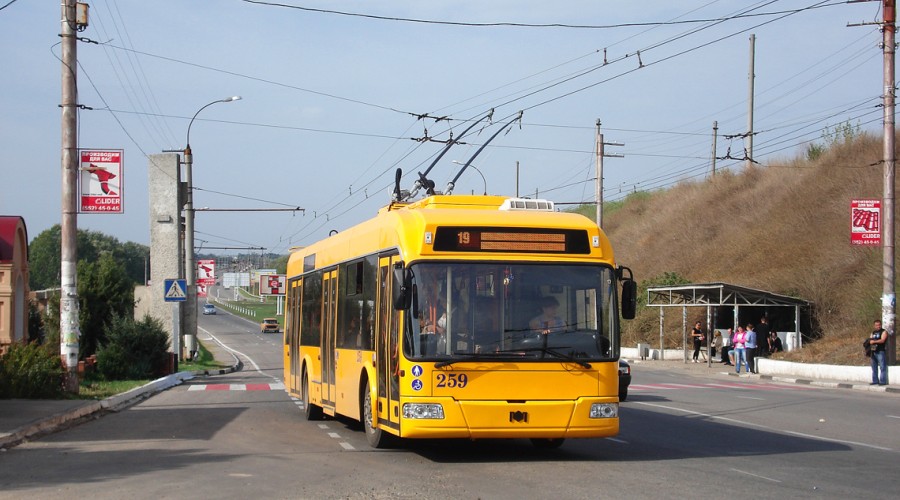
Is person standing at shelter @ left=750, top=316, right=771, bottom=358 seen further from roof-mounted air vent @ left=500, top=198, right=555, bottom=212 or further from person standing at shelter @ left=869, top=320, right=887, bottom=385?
roof-mounted air vent @ left=500, top=198, right=555, bottom=212

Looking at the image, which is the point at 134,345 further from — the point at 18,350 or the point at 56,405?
the point at 56,405

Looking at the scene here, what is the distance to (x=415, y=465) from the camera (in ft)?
38.7

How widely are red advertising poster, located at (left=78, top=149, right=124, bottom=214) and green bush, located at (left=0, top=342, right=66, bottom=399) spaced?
317 centimetres

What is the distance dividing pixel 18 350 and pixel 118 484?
11.9m

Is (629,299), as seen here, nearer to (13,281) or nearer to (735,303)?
(13,281)

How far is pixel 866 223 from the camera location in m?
30.2

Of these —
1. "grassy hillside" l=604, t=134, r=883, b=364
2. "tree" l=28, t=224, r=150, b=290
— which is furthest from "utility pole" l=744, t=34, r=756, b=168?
"tree" l=28, t=224, r=150, b=290

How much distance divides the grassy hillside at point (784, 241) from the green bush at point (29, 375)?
24.0m

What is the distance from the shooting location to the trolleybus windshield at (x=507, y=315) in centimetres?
1155

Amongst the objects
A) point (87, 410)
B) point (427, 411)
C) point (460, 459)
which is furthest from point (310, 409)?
point (427, 411)

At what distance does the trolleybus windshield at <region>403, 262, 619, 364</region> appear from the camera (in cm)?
1155

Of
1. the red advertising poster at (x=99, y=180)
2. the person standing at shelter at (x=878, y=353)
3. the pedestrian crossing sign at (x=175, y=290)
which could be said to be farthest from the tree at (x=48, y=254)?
the person standing at shelter at (x=878, y=353)

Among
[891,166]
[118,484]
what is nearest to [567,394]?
[118,484]

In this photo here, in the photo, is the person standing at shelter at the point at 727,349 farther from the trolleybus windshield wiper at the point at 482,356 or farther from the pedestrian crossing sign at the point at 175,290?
the trolleybus windshield wiper at the point at 482,356
